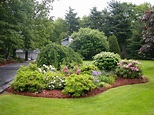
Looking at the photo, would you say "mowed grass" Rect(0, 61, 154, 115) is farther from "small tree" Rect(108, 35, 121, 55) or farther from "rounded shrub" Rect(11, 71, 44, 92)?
"small tree" Rect(108, 35, 121, 55)

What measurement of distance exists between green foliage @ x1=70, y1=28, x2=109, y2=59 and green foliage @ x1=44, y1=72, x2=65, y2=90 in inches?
730

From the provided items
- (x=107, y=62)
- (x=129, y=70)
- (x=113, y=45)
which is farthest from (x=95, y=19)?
(x=129, y=70)

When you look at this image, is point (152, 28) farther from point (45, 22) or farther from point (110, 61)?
point (45, 22)

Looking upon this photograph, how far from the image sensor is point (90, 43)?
87.1 ft

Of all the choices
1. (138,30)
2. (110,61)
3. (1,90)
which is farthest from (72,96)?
(138,30)

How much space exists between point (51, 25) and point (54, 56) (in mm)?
17920

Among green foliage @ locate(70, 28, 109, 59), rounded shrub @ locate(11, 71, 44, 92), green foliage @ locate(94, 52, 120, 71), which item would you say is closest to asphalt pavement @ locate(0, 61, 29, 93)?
rounded shrub @ locate(11, 71, 44, 92)

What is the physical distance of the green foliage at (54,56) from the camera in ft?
36.3

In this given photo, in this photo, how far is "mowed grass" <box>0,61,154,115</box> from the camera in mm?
5484

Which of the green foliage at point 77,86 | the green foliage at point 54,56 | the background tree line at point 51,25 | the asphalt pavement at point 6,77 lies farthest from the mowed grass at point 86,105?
the background tree line at point 51,25

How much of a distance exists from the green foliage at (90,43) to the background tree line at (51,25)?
56.1 inches

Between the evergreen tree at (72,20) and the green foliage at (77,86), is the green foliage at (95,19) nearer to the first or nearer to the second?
the evergreen tree at (72,20)

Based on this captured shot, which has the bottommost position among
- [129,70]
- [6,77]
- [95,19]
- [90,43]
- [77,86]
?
[6,77]

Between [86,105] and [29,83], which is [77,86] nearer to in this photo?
[86,105]
